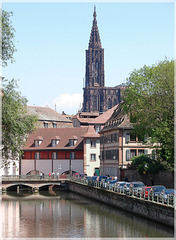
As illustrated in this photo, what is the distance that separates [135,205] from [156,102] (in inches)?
467

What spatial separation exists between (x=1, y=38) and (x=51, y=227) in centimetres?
1692

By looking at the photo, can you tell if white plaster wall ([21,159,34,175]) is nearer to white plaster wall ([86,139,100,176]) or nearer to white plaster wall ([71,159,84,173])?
white plaster wall ([71,159,84,173])

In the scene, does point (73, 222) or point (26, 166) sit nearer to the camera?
point (73, 222)

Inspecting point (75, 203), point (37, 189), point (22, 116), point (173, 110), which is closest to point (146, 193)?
point (173, 110)

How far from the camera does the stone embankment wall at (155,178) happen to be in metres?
58.0

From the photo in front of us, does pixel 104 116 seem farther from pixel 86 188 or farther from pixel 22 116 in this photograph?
pixel 22 116

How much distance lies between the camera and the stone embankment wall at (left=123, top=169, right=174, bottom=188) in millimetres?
57987

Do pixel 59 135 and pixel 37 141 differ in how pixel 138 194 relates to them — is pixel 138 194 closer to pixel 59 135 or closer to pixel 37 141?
pixel 37 141

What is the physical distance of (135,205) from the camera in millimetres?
46594

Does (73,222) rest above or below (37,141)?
below

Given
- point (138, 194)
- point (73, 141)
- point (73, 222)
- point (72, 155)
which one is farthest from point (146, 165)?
point (73, 141)

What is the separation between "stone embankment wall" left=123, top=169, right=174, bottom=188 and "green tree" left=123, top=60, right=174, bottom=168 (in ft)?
5.64

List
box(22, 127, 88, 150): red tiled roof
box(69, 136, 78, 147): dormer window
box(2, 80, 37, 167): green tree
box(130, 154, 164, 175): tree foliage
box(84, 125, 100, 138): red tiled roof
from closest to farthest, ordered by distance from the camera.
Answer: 1. box(2, 80, 37, 167): green tree
2. box(130, 154, 164, 175): tree foliage
3. box(84, 125, 100, 138): red tiled roof
4. box(69, 136, 78, 147): dormer window
5. box(22, 127, 88, 150): red tiled roof

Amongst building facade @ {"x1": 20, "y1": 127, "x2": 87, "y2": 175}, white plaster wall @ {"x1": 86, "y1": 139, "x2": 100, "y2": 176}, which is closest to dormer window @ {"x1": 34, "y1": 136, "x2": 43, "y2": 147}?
building facade @ {"x1": 20, "y1": 127, "x2": 87, "y2": 175}
